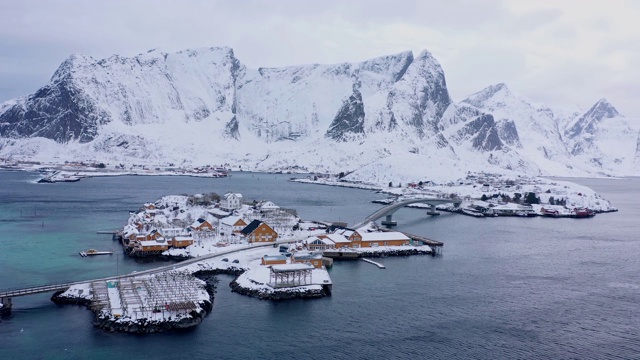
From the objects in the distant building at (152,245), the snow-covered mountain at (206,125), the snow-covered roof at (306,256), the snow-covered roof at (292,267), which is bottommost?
the distant building at (152,245)

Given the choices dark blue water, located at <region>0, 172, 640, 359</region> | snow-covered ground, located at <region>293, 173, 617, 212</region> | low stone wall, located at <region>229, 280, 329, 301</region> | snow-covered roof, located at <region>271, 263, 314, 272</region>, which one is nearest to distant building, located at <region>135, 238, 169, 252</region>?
dark blue water, located at <region>0, 172, 640, 359</region>

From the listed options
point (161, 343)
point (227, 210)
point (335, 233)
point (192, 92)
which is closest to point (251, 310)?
point (161, 343)

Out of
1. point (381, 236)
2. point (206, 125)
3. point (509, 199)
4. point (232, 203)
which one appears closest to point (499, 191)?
point (509, 199)

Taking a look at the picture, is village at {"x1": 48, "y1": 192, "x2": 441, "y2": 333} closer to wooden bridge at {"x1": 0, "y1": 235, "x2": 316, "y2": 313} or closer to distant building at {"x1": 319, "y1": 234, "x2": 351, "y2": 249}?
distant building at {"x1": 319, "y1": 234, "x2": 351, "y2": 249}

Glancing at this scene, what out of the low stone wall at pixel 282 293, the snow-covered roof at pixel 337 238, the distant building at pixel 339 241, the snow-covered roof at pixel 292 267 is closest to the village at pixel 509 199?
the snow-covered roof at pixel 337 238

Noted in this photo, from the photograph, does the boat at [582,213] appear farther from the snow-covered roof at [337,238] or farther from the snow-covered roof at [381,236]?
the snow-covered roof at [337,238]

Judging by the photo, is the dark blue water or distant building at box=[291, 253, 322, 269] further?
distant building at box=[291, 253, 322, 269]

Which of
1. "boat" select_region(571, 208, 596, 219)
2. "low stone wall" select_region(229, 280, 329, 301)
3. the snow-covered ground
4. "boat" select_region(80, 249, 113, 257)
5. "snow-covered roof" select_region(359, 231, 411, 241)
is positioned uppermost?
the snow-covered ground
